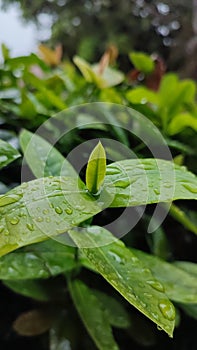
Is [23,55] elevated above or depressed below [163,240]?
above

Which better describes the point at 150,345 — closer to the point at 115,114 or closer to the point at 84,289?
the point at 84,289

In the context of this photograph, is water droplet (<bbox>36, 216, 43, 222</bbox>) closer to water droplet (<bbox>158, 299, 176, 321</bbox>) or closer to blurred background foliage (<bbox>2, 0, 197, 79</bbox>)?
water droplet (<bbox>158, 299, 176, 321</bbox>)

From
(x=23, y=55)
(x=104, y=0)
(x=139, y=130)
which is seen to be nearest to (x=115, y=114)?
(x=139, y=130)

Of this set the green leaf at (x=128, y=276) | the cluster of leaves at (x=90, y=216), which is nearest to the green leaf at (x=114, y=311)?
the cluster of leaves at (x=90, y=216)

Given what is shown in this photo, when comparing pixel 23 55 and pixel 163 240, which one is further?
pixel 23 55

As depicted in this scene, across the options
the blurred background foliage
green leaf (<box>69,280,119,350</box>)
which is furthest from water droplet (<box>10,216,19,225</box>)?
the blurred background foliage
